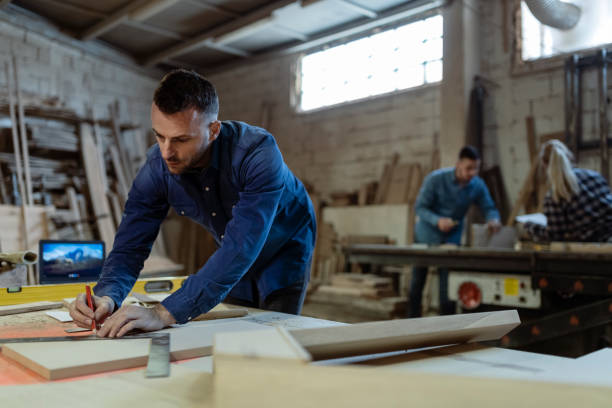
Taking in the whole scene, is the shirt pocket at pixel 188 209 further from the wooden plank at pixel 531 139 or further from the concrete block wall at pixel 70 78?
the concrete block wall at pixel 70 78

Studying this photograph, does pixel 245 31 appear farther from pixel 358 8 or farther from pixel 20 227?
pixel 20 227

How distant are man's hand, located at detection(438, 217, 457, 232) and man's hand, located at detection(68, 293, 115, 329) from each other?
3.10 m

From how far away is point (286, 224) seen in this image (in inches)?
72.0

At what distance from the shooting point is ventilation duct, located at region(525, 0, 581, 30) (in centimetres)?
325

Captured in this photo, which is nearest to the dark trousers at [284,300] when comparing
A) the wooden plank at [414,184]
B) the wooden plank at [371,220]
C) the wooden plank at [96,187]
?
the wooden plank at [371,220]

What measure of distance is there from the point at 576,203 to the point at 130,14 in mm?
4993

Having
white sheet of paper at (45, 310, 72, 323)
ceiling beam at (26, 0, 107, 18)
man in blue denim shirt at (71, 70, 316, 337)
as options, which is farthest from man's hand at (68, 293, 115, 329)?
ceiling beam at (26, 0, 107, 18)

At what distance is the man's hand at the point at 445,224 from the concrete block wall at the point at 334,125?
145 cm

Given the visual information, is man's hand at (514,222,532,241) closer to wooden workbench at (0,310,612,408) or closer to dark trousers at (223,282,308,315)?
dark trousers at (223,282,308,315)

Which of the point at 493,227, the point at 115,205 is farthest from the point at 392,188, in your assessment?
the point at 115,205

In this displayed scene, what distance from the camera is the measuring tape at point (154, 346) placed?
0.85m

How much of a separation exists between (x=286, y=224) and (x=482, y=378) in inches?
52.4

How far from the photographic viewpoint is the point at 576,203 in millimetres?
3072

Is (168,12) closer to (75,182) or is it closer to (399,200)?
(75,182)
